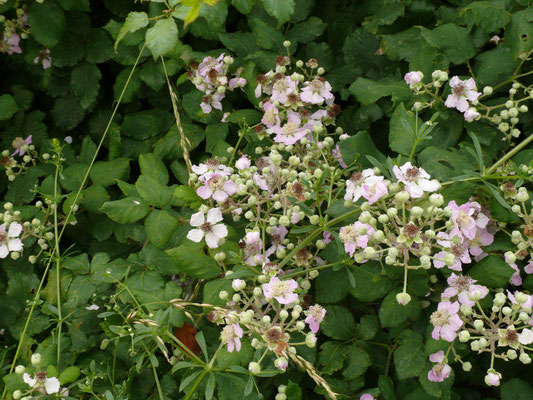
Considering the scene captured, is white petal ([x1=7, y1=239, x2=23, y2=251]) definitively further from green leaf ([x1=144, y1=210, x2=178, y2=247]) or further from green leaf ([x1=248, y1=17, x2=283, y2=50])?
green leaf ([x1=248, y1=17, x2=283, y2=50])

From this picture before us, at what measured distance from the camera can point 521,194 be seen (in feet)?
5.07

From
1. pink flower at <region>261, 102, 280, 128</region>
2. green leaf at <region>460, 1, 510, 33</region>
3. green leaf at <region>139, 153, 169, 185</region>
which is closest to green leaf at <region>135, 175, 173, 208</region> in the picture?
green leaf at <region>139, 153, 169, 185</region>

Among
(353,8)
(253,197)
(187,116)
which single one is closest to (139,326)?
(253,197)

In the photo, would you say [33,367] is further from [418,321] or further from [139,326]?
[418,321]

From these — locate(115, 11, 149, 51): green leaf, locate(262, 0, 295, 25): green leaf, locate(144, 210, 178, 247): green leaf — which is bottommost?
locate(144, 210, 178, 247): green leaf

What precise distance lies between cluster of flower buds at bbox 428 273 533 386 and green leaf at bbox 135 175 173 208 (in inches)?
42.0

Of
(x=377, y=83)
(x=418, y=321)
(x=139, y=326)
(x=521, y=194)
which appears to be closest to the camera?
(x=521, y=194)

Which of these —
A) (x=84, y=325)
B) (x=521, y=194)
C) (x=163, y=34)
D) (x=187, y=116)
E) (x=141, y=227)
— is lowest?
(x=84, y=325)

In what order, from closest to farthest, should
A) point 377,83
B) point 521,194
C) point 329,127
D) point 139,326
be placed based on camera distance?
point 521,194 < point 139,326 < point 377,83 < point 329,127

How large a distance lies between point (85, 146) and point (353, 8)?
152 centimetres

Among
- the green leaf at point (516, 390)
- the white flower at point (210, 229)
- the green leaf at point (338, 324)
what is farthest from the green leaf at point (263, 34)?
the green leaf at point (516, 390)

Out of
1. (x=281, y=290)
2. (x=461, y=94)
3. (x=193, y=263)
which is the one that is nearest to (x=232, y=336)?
(x=281, y=290)

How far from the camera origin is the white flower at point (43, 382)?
1800mm

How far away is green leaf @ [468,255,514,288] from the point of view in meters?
1.63
